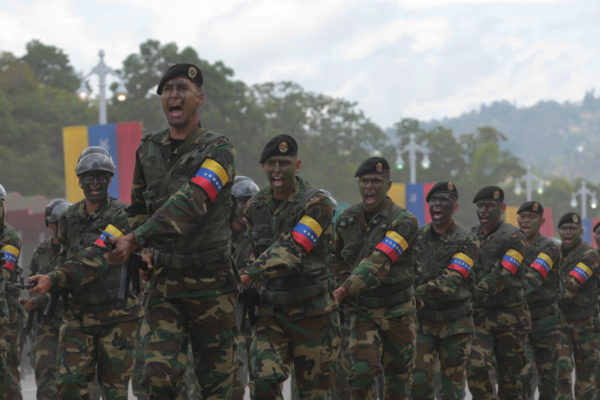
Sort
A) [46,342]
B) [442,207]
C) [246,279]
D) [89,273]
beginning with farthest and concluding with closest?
1. [46,342]
2. [442,207]
3. [89,273]
4. [246,279]

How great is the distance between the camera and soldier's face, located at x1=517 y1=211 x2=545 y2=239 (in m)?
12.9

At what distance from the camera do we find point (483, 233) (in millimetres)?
11406

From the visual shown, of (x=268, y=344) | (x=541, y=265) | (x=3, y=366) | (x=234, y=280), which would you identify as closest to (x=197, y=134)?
(x=234, y=280)

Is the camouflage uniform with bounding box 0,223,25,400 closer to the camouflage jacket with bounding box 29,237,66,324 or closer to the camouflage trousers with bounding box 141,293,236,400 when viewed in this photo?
the camouflage jacket with bounding box 29,237,66,324

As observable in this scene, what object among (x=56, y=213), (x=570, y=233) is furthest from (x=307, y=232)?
(x=570, y=233)

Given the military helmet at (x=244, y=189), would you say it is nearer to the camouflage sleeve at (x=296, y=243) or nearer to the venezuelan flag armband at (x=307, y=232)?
the camouflage sleeve at (x=296, y=243)

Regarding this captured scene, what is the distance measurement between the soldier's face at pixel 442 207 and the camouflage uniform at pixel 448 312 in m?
0.14

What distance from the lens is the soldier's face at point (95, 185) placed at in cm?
889

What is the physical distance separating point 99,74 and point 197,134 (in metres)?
18.7

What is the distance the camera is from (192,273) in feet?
20.6

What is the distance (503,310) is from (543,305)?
1.60m

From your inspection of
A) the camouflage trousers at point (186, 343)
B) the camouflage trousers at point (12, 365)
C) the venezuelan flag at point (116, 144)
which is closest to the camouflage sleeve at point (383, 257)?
the camouflage trousers at point (186, 343)

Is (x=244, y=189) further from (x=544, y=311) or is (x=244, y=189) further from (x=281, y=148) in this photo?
(x=544, y=311)

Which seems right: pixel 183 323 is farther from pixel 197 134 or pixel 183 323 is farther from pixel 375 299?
pixel 375 299
